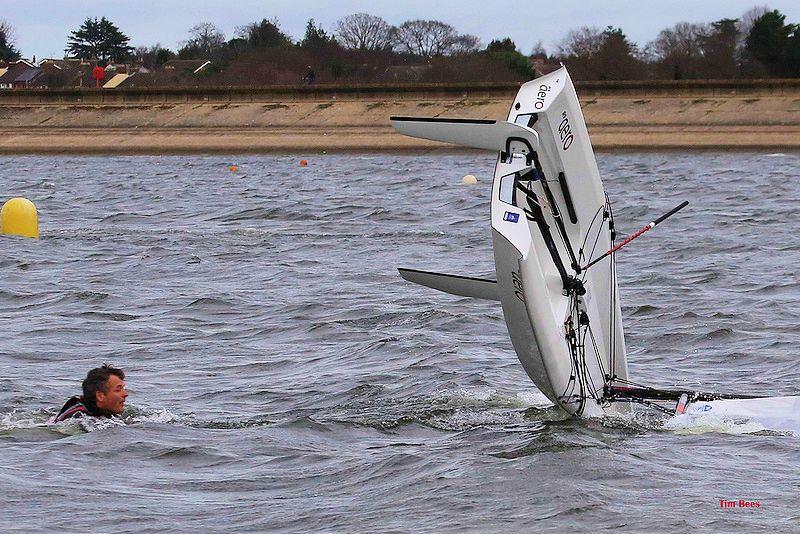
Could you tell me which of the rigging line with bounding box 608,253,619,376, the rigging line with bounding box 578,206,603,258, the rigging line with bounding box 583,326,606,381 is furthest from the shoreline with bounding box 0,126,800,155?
the rigging line with bounding box 583,326,606,381

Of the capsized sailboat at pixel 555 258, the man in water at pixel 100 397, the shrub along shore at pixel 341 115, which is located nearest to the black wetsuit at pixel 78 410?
the man in water at pixel 100 397

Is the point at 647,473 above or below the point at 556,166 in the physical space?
below

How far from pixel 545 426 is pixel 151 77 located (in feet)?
322

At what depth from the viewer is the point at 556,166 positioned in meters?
10.9

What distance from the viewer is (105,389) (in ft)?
34.8

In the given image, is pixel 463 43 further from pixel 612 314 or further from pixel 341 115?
pixel 612 314

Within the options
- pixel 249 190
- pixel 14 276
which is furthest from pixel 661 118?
pixel 14 276

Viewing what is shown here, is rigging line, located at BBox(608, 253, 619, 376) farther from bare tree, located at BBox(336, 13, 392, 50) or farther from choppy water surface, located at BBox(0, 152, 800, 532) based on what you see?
bare tree, located at BBox(336, 13, 392, 50)

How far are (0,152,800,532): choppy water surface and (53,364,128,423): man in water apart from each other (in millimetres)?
129

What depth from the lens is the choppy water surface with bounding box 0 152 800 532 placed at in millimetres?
8805

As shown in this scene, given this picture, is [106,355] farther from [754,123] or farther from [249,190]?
[754,123]

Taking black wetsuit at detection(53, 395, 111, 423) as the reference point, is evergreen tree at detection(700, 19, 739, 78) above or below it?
above

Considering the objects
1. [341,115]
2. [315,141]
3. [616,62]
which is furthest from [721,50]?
[315,141]

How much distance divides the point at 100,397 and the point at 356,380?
296 cm
